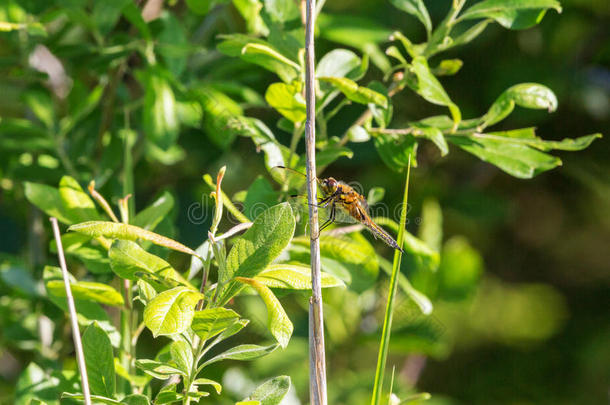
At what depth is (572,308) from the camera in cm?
203

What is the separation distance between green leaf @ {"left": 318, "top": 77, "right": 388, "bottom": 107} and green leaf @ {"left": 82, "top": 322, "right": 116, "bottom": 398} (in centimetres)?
40

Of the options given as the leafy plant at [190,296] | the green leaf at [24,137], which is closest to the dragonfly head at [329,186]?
the leafy plant at [190,296]

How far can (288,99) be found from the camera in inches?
32.2

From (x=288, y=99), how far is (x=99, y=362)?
391 millimetres

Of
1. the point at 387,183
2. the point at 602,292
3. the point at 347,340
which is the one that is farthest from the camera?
the point at 602,292

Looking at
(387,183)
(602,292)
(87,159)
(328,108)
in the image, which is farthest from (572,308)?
(87,159)

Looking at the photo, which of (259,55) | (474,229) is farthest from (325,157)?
(474,229)

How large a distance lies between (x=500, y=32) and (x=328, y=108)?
650mm

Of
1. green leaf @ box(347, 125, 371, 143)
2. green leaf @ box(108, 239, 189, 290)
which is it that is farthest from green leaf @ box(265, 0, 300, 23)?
green leaf @ box(108, 239, 189, 290)

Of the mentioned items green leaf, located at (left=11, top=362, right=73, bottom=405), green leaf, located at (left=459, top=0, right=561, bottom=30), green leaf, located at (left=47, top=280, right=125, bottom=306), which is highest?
green leaf, located at (left=459, top=0, right=561, bottom=30)

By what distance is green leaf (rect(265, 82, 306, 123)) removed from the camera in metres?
0.81

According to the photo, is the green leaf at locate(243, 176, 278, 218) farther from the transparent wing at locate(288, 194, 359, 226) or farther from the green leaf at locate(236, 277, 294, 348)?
the green leaf at locate(236, 277, 294, 348)

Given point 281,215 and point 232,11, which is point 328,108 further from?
point 281,215

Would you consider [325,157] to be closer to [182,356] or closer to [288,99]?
[288,99]
